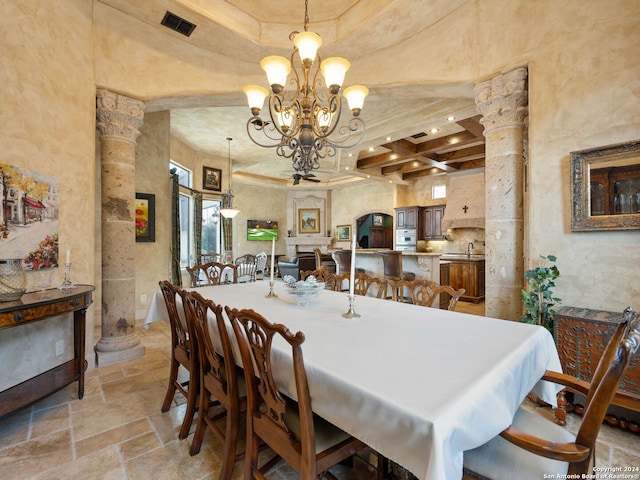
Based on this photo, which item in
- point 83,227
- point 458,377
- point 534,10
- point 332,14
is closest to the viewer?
point 458,377

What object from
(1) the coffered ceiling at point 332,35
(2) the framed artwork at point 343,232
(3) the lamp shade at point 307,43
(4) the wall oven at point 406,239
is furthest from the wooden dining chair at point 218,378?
(2) the framed artwork at point 343,232

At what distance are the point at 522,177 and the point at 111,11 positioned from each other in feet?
14.0

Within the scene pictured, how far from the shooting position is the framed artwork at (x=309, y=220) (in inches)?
441

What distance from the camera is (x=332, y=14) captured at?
324cm

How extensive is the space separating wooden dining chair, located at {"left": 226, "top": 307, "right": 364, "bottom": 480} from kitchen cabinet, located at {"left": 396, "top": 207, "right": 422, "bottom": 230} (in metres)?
7.95

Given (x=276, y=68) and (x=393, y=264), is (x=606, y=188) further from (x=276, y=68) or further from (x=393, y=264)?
(x=393, y=264)

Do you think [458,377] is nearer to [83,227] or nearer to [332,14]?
[83,227]

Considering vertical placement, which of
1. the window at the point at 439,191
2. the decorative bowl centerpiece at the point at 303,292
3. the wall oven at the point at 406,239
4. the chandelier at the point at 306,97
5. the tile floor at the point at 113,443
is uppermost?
the window at the point at 439,191

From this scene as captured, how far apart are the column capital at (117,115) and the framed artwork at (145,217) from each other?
1.53m

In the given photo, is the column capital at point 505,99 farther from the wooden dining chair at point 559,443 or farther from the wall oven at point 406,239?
the wall oven at point 406,239

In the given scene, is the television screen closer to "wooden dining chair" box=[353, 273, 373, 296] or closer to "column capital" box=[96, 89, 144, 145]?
"column capital" box=[96, 89, 144, 145]

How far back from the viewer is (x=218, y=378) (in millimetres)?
1672

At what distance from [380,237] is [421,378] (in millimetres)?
10293

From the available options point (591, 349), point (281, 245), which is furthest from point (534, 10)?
point (281, 245)
